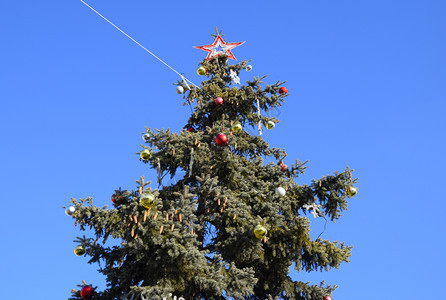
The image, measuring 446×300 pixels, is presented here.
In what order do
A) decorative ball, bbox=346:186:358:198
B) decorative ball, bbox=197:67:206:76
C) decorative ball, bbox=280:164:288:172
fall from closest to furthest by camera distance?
decorative ball, bbox=346:186:358:198 → decorative ball, bbox=280:164:288:172 → decorative ball, bbox=197:67:206:76

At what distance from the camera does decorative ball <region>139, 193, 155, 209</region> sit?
8.44 meters

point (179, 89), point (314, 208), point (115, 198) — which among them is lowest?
point (115, 198)

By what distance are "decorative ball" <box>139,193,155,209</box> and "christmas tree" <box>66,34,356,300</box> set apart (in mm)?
22

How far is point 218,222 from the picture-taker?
11352 mm

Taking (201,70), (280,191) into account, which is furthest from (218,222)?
(201,70)

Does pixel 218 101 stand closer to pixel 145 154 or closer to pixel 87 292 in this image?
pixel 145 154

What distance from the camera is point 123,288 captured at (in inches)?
396

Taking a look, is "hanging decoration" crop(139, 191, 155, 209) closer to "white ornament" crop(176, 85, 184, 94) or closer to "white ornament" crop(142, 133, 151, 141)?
"white ornament" crop(142, 133, 151, 141)

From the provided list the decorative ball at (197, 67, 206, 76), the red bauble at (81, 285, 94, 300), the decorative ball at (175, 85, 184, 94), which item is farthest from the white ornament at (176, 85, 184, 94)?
the red bauble at (81, 285, 94, 300)

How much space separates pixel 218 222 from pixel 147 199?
3346 millimetres

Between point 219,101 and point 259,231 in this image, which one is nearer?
point 259,231

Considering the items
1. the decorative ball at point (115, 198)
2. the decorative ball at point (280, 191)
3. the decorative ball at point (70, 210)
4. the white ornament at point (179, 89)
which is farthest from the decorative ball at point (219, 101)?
the decorative ball at point (70, 210)

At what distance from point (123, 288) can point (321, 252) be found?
4.90 meters

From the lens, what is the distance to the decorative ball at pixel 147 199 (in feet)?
27.7
